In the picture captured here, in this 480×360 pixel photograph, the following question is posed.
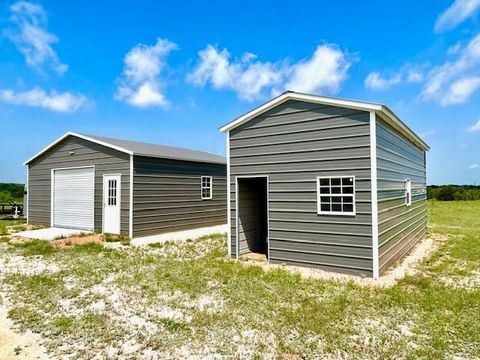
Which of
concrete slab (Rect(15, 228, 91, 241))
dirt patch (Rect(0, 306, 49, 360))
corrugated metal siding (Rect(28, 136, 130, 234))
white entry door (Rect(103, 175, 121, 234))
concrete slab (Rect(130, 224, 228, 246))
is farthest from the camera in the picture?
white entry door (Rect(103, 175, 121, 234))

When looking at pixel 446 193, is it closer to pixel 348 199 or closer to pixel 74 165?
pixel 348 199

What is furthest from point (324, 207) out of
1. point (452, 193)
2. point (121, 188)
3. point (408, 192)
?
point (452, 193)

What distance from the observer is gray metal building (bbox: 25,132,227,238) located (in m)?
12.2

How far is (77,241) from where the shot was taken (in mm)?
10773

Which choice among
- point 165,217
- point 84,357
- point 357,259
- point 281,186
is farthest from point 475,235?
point 84,357

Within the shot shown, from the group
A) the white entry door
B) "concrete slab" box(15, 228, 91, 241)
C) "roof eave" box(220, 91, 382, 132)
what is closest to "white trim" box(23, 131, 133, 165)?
the white entry door

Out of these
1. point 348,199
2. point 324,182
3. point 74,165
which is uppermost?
point 74,165

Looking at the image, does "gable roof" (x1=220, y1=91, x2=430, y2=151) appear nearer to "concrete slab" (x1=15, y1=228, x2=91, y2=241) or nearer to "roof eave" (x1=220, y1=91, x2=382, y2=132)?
"roof eave" (x1=220, y1=91, x2=382, y2=132)

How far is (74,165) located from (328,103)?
1204 cm

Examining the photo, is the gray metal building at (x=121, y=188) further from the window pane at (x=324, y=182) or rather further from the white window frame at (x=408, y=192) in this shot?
the white window frame at (x=408, y=192)

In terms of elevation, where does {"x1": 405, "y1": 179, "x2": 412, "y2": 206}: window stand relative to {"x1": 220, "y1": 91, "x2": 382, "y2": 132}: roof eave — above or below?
below

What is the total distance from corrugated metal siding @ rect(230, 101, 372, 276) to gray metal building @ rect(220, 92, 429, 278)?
0.07 feet

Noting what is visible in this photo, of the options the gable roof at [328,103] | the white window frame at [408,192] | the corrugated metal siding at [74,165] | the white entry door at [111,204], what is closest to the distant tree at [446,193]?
the white window frame at [408,192]

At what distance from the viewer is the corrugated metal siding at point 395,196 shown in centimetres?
690
